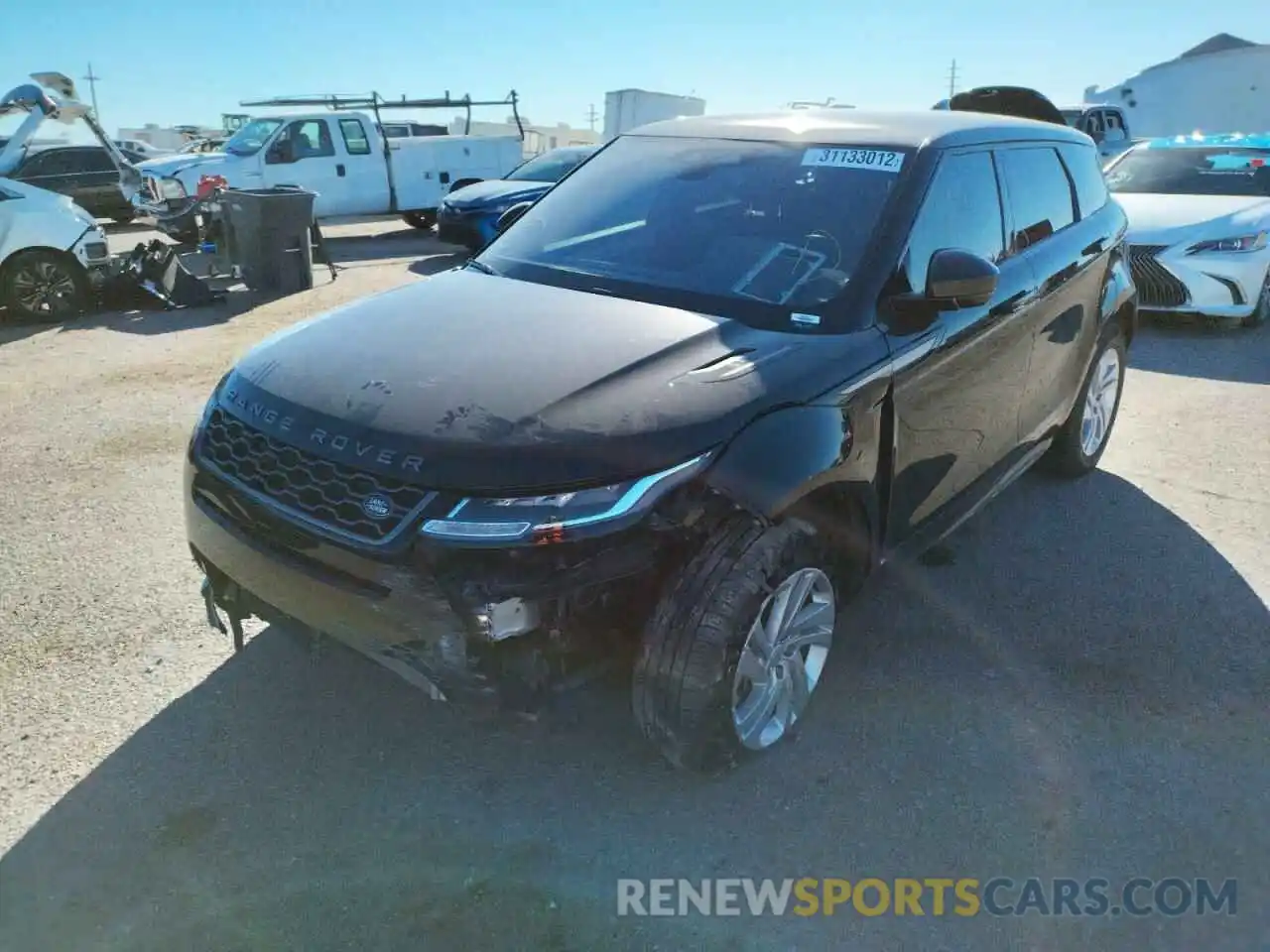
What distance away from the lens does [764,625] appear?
8.50 feet

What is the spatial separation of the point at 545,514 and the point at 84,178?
17.3 meters

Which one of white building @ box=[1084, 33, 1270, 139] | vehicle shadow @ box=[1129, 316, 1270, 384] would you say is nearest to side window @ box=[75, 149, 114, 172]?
vehicle shadow @ box=[1129, 316, 1270, 384]

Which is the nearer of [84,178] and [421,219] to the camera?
[84,178]

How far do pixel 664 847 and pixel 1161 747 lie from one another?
5.31 feet

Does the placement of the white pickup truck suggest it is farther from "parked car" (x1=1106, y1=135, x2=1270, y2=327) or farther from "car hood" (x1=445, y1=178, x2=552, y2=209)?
"parked car" (x1=1106, y1=135, x2=1270, y2=327)

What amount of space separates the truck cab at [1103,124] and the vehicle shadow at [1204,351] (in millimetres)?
8950

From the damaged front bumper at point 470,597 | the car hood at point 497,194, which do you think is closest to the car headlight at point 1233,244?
the car hood at point 497,194

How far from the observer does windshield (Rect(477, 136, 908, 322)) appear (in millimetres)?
A: 2963

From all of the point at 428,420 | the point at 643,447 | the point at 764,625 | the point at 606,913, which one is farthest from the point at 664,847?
the point at 428,420

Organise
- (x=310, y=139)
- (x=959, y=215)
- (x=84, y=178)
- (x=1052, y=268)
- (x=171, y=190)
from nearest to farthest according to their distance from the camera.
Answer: (x=959, y=215), (x=1052, y=268), (x=171, y=190), (x=310, y=139), (x=84, y=178)

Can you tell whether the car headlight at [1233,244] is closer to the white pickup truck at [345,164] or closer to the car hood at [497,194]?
the car hood at [497,194]

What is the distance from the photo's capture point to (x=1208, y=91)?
102ft

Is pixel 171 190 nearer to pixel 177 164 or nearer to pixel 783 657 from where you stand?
pixel 177 164

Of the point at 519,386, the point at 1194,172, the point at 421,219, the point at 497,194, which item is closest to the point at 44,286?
the point at 497,194
